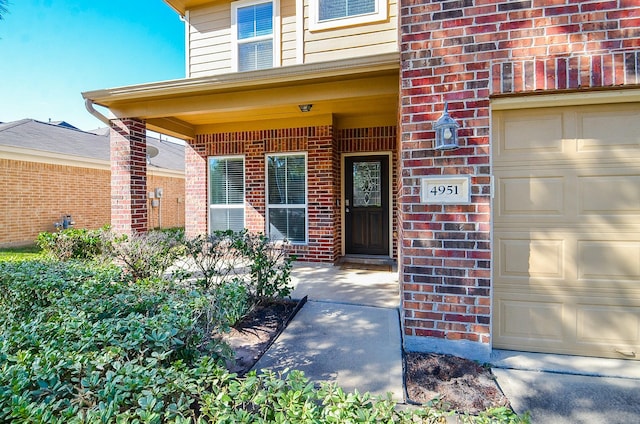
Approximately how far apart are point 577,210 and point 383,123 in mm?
3828

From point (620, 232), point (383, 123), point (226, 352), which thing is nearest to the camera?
point (226, 352)

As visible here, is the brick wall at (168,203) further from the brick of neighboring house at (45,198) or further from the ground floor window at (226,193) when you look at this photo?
the ground floor window at (226,193)

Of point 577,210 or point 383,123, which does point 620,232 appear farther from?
point 383,123

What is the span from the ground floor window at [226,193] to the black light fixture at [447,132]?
4694 millimetres

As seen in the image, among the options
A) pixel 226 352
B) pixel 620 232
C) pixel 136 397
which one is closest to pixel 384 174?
pixel 620 232

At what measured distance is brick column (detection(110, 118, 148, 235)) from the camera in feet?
14.8

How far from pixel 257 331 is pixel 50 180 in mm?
9776

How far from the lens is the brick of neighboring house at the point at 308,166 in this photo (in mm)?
5734

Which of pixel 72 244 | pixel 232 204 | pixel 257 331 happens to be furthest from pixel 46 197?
pixel 257 331

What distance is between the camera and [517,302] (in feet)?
8.54

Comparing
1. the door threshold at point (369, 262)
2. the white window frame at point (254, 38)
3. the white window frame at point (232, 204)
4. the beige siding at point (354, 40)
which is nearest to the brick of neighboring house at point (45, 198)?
the white window frame at point (232, 204)

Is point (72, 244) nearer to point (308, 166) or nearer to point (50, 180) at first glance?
point (308, 166)

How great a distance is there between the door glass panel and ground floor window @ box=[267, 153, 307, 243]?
1.07 m

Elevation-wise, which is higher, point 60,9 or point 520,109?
point 60,9
